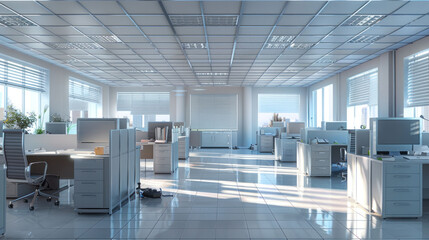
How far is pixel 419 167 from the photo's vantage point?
161 inches

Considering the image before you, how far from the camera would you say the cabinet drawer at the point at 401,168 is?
408 cm

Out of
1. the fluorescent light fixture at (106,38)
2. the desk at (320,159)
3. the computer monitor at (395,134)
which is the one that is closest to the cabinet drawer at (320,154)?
the desk at (320,159)

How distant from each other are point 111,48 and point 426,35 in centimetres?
713

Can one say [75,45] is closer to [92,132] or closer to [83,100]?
[92,132]

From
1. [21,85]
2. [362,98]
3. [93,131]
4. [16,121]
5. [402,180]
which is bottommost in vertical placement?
[402,180]

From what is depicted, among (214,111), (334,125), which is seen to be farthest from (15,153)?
(214,111)

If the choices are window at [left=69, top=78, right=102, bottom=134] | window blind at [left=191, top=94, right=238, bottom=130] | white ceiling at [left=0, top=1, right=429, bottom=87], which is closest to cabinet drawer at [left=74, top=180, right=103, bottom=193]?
white ceiling at [left=0, top=1, right=429, bottom=87]

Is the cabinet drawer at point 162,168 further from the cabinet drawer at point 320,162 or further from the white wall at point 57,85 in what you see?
the white wall at point 57,85

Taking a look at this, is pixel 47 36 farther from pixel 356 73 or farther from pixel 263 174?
pixel 356 73

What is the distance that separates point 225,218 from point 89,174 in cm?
191

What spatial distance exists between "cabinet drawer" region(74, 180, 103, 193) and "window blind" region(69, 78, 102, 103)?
8407mm

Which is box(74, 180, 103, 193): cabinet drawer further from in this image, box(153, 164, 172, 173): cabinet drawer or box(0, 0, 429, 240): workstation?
box(153, 164, 172, 173): cabinet drawer

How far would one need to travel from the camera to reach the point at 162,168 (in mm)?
7711

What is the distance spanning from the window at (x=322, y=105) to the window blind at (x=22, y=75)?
10362 mm
